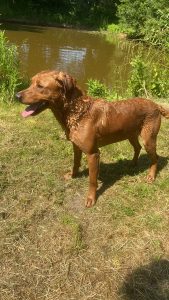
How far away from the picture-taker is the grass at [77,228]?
11.9ft

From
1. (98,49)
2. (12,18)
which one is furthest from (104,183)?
(12,18)

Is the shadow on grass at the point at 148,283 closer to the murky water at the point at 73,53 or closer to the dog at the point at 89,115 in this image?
the dog at the point at 89,115

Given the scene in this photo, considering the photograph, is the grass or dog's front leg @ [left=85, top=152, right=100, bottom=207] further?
dog's front leg @ [left=85, top=152, right=100, bottom=207]

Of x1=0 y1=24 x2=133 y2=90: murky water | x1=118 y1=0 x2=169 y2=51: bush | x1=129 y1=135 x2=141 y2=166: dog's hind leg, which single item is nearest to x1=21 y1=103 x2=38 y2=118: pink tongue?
x1=129 y1=135 x2=141 y2=166: dog's hind leg

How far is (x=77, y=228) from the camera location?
428cm

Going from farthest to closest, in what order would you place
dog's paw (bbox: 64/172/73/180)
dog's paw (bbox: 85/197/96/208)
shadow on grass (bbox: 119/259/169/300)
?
dog's paw (bbox: 64/172/73/180), dog's paw (bbox: 85/197/96/208), shadow on grass (bbox: 119/259/169/300)

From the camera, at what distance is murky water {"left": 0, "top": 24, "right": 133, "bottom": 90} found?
582 inches

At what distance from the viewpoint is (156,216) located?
465cm

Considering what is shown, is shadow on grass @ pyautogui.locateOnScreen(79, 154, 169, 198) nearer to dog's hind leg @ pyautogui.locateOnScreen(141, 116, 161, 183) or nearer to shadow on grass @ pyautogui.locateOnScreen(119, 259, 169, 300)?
dog's hind leg @ pyautogui.locateOnScreen(141, 116, 161, 183)

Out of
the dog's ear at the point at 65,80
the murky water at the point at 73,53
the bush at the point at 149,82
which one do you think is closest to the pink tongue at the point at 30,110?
the dog's ear at the point at 65,80

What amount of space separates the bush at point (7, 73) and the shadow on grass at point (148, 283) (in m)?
5.00

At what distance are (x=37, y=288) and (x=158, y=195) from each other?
2160 millimetres

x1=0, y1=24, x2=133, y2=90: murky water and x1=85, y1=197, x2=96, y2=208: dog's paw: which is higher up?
x1=85, y1=197, x2=96, y2=208: dog's paw

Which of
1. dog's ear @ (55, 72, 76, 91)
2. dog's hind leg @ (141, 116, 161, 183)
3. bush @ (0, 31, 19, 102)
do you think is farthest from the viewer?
bush @ (0, 31, 19, 102)
